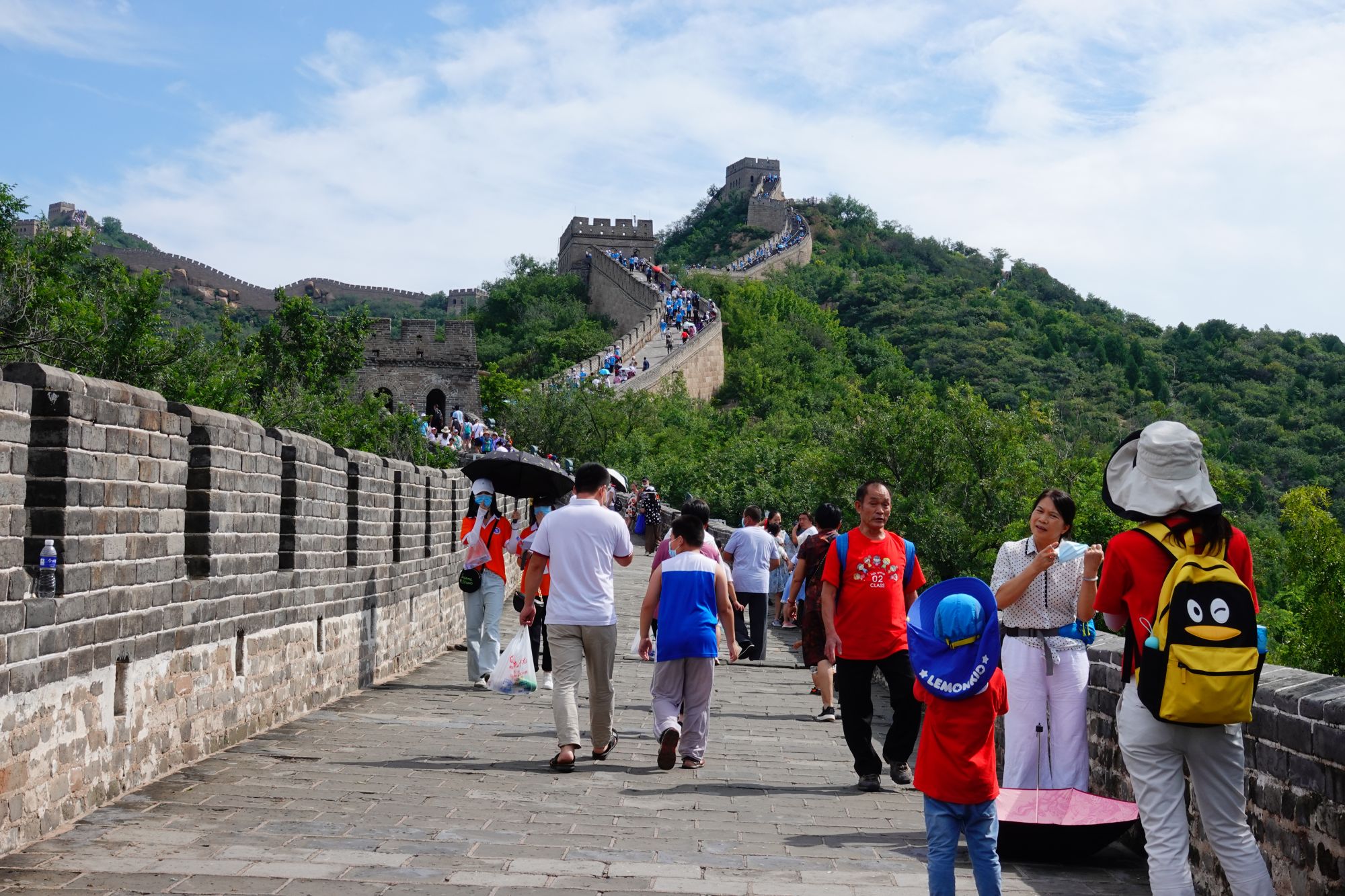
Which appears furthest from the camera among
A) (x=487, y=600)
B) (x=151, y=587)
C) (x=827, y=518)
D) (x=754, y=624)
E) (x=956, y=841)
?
(x=754, y=624)

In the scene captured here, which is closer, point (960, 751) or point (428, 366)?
point (960, 751)

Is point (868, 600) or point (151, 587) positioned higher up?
point (151, 587)

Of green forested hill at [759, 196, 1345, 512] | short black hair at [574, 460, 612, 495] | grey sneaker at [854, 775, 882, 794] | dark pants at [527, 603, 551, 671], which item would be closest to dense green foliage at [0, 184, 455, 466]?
dark pants at [527, 603, 551, 671]

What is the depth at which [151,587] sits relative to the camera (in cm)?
669

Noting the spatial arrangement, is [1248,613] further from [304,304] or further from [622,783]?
[304,304]

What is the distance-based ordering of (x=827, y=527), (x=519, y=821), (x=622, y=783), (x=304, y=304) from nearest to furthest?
(x=519, y=821)
(x=622, y=783)
(x=827, y=527)
(x=304, y=304)

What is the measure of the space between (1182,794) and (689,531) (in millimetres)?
4381

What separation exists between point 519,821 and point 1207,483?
3.34 m

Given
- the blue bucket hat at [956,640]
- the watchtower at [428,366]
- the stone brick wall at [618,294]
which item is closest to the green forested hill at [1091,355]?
→ the stone brick wall at [618,294]

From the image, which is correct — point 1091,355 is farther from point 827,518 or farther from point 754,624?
point 827,518

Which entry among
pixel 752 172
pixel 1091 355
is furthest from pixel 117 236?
pixel 1091 355

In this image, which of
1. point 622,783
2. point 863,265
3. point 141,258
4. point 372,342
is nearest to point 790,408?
point 372,342

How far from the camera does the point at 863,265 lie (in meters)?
112

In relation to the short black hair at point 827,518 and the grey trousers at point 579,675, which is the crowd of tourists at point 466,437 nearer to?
the short black hair at point 827,518
